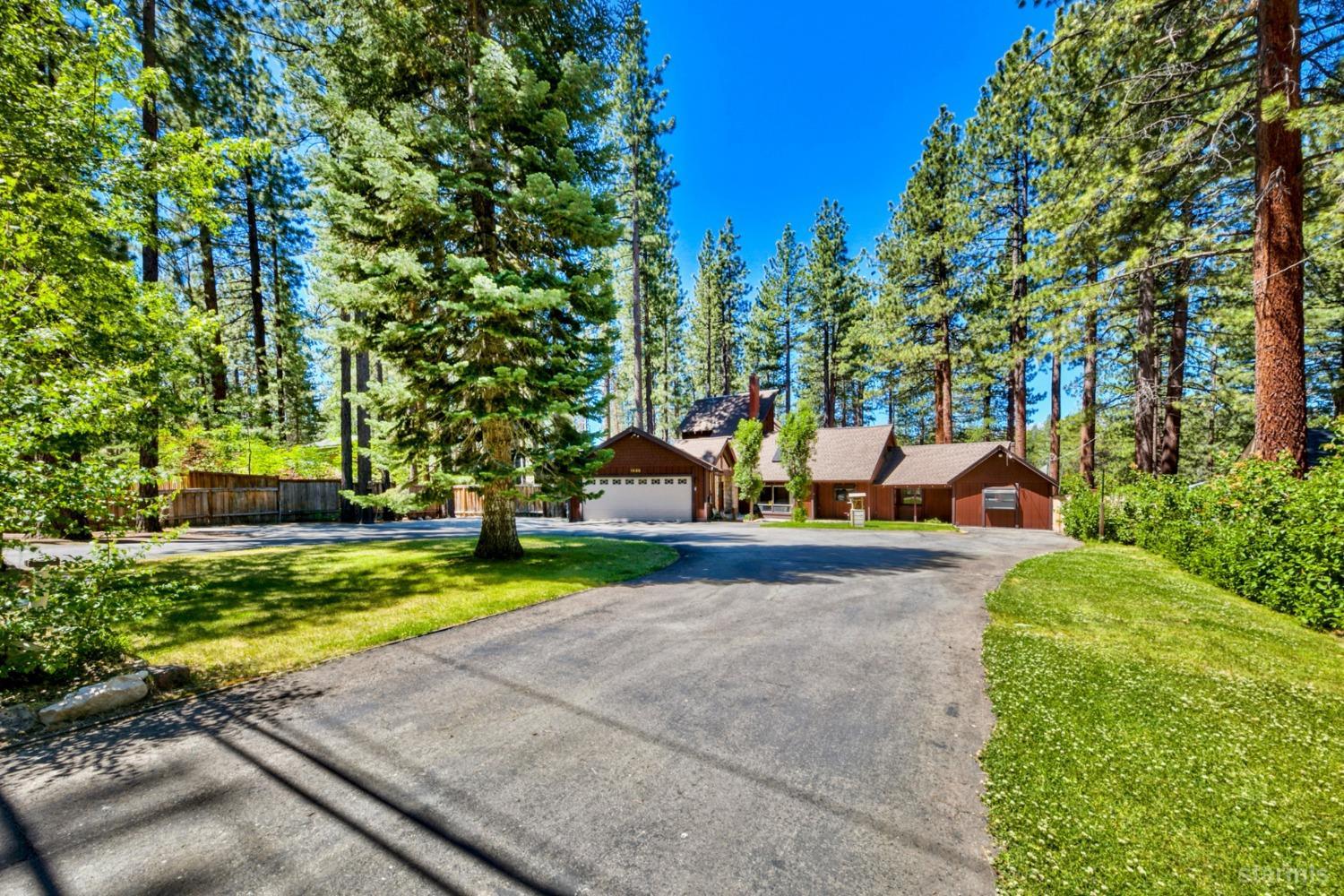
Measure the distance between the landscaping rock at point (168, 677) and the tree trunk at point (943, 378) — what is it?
95.9ft

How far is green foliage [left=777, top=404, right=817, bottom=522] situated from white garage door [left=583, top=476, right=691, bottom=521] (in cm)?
504

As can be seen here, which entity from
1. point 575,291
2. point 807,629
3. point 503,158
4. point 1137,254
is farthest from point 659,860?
point 1137,254

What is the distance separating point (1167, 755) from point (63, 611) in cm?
838

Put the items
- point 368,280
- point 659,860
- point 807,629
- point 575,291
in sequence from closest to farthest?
point 659,860 → point 807,629 → point 368,280 → point 575,291

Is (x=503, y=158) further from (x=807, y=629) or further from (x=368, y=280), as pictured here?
(x=807, y=629)

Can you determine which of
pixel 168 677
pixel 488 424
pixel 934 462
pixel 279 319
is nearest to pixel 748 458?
pixel 934 462

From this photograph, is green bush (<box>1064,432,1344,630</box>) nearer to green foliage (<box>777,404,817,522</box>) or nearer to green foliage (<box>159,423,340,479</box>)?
green foliage (<box>777,404,817,522</box>)

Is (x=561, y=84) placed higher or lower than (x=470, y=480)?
higher

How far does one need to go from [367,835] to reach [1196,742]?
5409 millimetres

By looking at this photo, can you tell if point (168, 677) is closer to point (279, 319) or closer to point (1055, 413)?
point (279, 319)

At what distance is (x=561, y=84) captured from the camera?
9.44 metres

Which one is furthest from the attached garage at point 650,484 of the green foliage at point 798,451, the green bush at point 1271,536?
the green bush at point 1271,536

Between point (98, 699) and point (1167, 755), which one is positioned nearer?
point (1167, 755)

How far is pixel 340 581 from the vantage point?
26.7 ft
